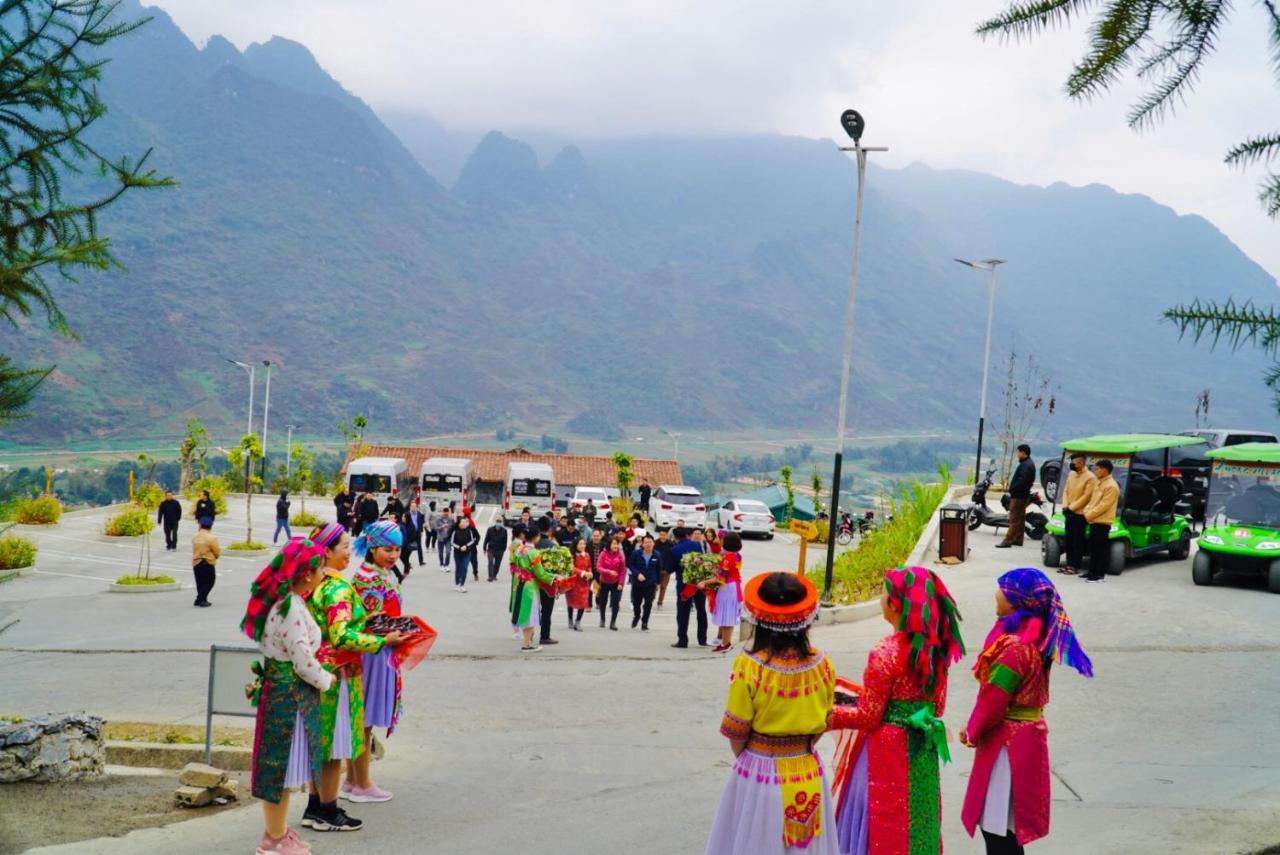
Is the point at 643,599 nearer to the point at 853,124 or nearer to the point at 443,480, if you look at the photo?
the point at 853,124

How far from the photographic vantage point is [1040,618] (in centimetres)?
579

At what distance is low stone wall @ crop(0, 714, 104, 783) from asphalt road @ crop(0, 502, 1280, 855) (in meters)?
1.62

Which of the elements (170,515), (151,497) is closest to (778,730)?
(170,515)

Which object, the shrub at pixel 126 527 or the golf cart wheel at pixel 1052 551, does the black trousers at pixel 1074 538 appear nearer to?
the golf cart wheel at pixel 1052 551

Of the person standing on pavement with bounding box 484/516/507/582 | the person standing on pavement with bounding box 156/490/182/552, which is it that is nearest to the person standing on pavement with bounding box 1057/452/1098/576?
the person standing on pavement with bounding box 484/516/507/582

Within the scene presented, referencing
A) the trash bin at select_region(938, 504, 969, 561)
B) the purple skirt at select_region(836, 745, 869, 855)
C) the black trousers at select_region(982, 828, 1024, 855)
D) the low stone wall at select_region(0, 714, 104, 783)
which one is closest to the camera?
the purple skirt at select_region(836, 745, 869, 855)

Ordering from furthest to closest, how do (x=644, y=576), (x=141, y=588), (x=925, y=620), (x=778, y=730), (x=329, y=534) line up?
(x=141, y=588) → (x=644, y=576) → (x=329, y=534) → (x=925, y=620) → (x=778, y=730)

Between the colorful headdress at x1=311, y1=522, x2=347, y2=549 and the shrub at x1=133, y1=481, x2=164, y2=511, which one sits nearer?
the colorful headdress at x1=311, y1=522, x2=347, y2=549

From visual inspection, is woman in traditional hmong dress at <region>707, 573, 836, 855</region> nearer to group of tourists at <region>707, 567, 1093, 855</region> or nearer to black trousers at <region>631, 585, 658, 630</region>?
group of tourists at <region>707, 567, 1093, 855</region>

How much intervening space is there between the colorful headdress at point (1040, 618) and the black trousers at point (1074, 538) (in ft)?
39.6

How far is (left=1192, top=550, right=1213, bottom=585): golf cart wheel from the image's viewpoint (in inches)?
644

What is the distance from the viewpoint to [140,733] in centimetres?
950

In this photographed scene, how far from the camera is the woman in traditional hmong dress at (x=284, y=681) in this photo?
6.34 metres

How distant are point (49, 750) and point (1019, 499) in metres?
16.6
